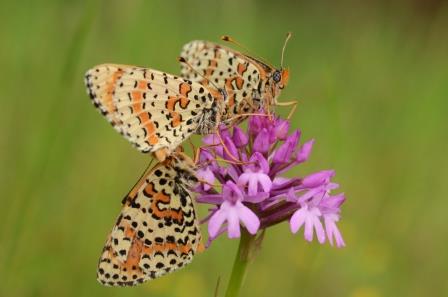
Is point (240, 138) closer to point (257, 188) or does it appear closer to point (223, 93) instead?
point (257, 188)

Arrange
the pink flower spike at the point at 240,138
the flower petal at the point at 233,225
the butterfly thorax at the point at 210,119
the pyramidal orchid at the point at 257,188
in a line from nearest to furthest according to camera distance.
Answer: the flower petal at the point at 233,225
the pyramidal orchid at the point at 257,188
the pink flower spike at the point at 240,138
the butterfly thorax at the point at 210,119

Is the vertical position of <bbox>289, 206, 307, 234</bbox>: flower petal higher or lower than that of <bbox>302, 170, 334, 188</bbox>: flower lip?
lower

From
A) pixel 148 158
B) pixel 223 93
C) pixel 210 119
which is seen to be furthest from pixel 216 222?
pixel 148 158

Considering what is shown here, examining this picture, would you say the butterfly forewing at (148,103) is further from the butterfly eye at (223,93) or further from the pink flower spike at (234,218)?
the pink flower spike at (234,218)

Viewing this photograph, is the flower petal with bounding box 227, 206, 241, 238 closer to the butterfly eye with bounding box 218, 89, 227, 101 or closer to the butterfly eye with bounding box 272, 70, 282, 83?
the butterfly eye with bounding box 218, 89, 227, 101

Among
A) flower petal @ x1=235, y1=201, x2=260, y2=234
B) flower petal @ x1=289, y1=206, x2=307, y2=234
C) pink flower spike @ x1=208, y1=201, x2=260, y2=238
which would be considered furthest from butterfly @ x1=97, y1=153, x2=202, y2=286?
flower petal @ x1=289, y1=206, x2=307, y2=234

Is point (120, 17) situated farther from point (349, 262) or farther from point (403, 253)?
point (403, 253)

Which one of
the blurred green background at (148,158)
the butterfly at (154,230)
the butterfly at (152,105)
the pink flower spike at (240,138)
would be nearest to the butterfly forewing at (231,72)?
the butterfly at (152,105)
